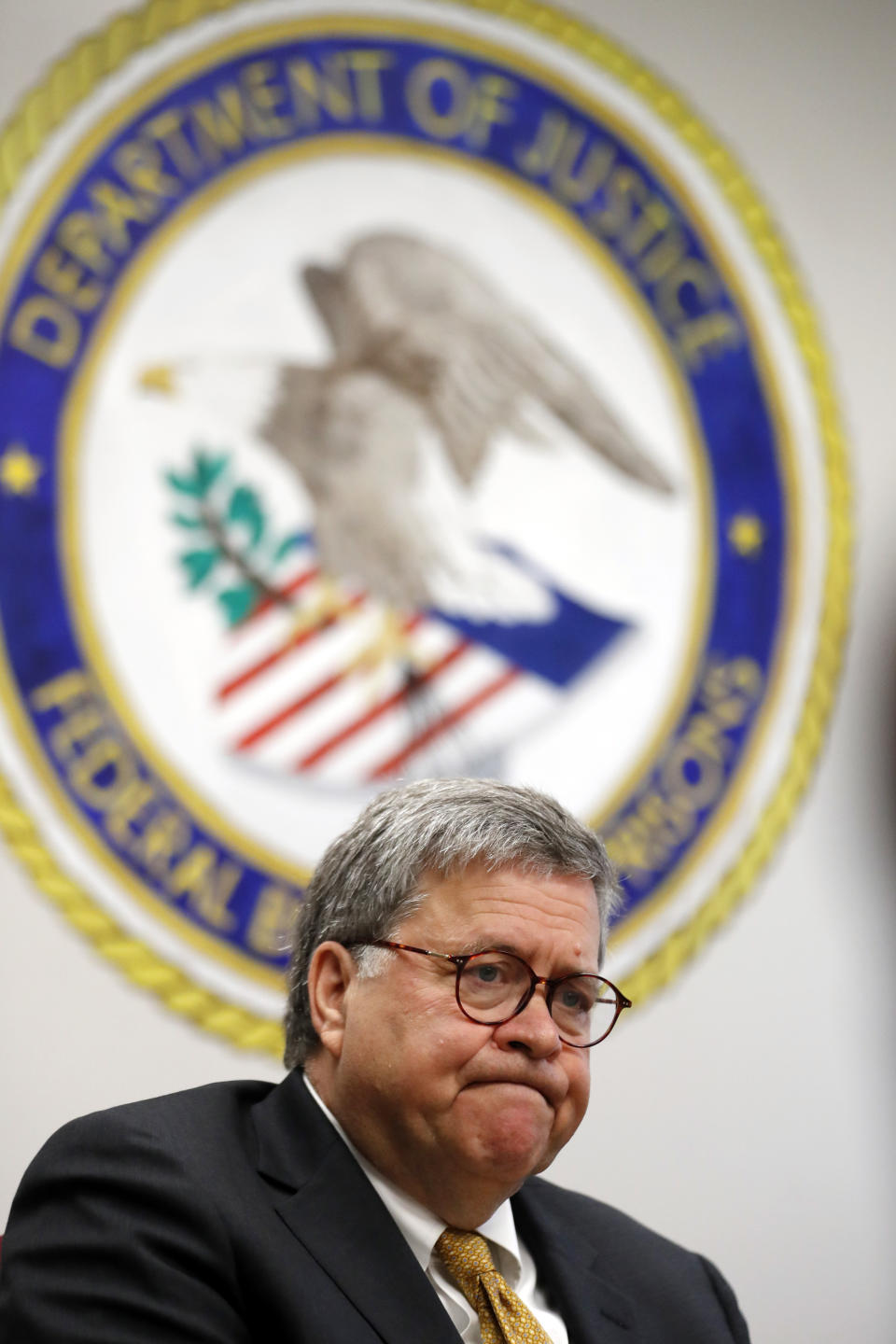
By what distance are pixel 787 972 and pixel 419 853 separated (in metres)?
2.20

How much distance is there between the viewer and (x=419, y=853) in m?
1.96

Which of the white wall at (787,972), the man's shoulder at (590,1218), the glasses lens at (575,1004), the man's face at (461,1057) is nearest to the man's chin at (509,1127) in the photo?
the man's face at (461,1057)

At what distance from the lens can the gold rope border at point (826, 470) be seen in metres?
3.29

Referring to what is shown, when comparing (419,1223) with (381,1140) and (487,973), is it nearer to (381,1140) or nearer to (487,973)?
(381,1140)

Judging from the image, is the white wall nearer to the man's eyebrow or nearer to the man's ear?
the man's ear

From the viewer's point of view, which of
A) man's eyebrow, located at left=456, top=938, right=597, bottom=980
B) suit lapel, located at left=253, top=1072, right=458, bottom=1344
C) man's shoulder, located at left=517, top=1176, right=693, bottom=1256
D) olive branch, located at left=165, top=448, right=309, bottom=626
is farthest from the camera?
olive branch, located at left=165, top=448, right=309, bottom=626

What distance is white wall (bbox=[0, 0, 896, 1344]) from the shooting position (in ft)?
10.9

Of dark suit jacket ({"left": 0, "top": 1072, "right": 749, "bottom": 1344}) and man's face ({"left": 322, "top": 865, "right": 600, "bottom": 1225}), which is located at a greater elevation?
man's face ({"left": 322, "top": 865, "right": 600, "bottom": 1225})

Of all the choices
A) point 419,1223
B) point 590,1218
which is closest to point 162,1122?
point 419,1223

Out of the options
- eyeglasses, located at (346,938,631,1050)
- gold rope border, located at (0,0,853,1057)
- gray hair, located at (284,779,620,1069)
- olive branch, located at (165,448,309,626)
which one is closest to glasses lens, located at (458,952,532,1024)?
eyeglasses, located at (346,938,631,1050)

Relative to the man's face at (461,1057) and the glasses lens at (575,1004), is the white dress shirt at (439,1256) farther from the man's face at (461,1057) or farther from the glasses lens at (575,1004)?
the glasses lens at (575,1004)

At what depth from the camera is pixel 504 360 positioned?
386cm

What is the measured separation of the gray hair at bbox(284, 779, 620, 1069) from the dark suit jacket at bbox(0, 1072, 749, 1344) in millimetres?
203

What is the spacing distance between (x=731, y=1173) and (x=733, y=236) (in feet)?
7.47
